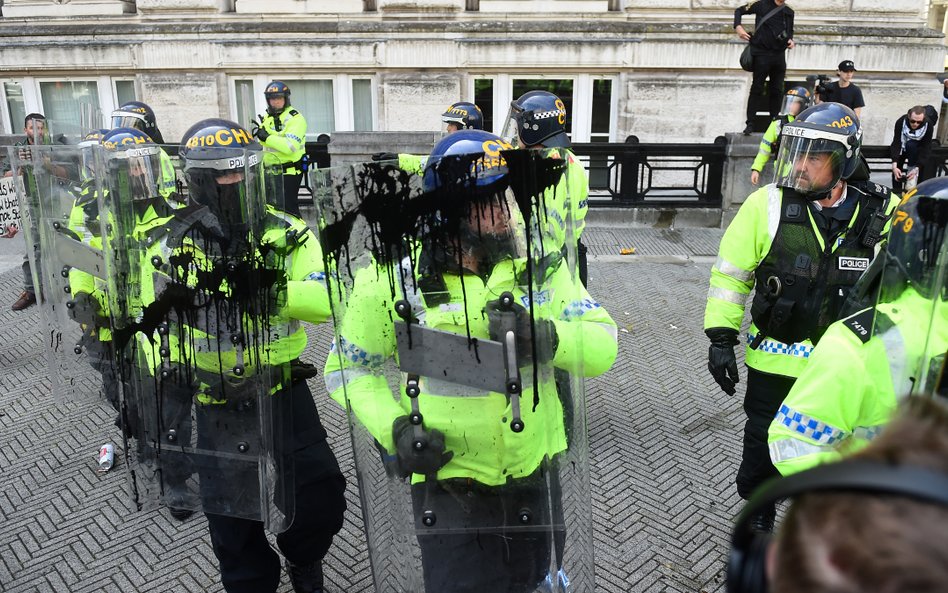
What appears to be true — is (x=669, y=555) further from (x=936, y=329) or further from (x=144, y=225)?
(x=144, y=225)

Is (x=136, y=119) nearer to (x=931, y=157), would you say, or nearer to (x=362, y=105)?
(x=362, y=105)

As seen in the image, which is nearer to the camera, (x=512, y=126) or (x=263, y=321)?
(x=263, y=321)

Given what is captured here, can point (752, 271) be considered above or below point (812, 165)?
below

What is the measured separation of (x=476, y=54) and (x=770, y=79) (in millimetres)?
5351

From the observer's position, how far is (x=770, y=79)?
451 inches

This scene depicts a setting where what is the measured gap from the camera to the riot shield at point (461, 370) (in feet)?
7.46

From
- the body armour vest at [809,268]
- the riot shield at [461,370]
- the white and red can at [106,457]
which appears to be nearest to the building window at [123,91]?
the white and red can at [106,457]

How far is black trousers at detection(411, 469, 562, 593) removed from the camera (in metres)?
2.48

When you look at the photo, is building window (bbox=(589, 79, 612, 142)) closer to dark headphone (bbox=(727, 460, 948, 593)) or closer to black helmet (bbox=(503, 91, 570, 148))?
black helmet (bbox=(503, 91, 570, 148))

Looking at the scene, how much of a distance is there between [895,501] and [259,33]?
15194mm

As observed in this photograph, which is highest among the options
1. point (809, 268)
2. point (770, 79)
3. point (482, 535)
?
point (770, 79)

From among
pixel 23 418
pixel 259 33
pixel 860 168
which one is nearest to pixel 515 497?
pixel 860 168

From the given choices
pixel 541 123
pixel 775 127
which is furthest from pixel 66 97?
pixel 775 127

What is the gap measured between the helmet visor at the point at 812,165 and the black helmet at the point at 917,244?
1.34 metres
